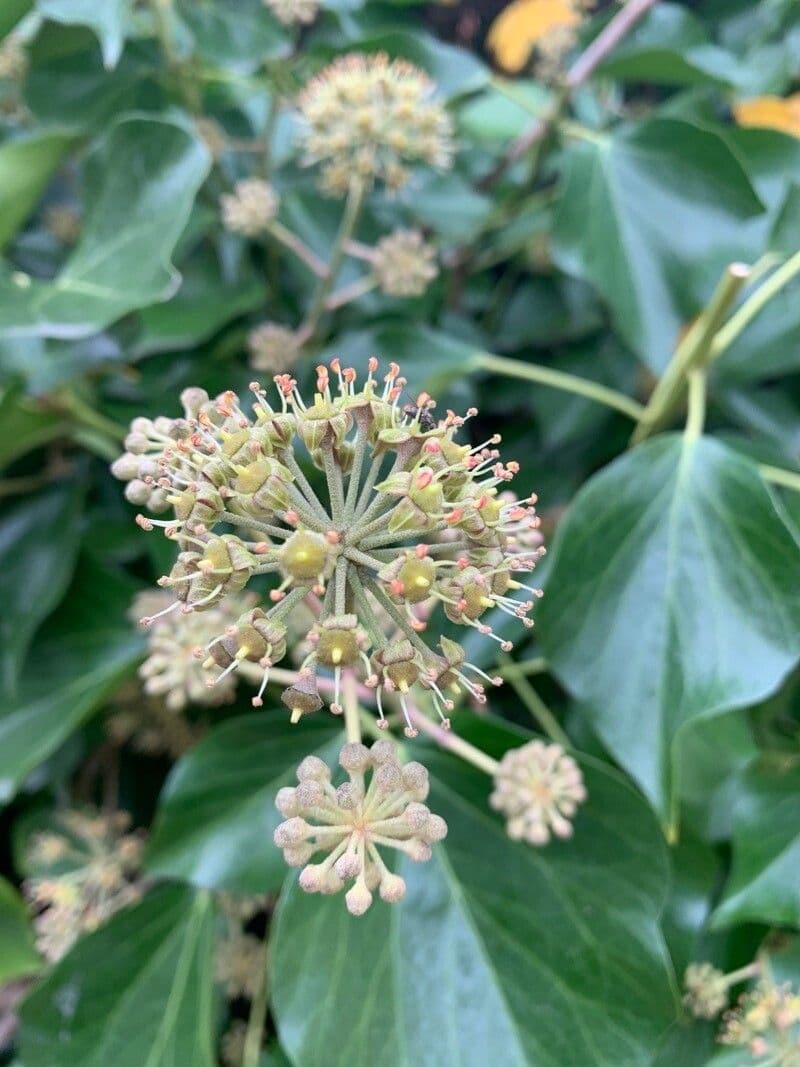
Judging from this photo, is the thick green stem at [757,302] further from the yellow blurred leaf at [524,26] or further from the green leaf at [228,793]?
the yellow blurred leaf at [524,26]

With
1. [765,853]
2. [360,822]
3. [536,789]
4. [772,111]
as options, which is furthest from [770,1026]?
[772,111]

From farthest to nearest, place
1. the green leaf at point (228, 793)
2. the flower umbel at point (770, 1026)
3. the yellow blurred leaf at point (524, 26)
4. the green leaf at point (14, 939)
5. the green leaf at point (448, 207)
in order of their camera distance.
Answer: the yellow blurred leaf at point (524, 26), the green leaf at point (448, 207), the green leaf at point (14, 939), the green leaf at point (228, 793), the flower umbel at point (770, 1026)

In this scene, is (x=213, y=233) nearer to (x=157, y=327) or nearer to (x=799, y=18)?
(x=157, y=327)

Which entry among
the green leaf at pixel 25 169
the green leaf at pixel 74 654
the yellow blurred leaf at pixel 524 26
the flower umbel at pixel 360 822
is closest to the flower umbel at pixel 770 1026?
the flower umbel at pixel 360 822

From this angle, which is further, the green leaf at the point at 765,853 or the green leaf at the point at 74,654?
the green leaf at the point at 74,654

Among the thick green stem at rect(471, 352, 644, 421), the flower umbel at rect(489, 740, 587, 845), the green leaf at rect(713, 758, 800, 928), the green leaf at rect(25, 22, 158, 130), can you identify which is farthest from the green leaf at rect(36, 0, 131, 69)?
the green leaf at rect(713, 758, 800, 928)

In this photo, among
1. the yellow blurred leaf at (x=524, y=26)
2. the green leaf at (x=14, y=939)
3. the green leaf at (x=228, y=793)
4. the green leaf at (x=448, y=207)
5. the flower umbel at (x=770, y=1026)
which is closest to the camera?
the flower umbel at (x=770, y=1026)

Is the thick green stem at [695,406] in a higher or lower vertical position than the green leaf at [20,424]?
lower
